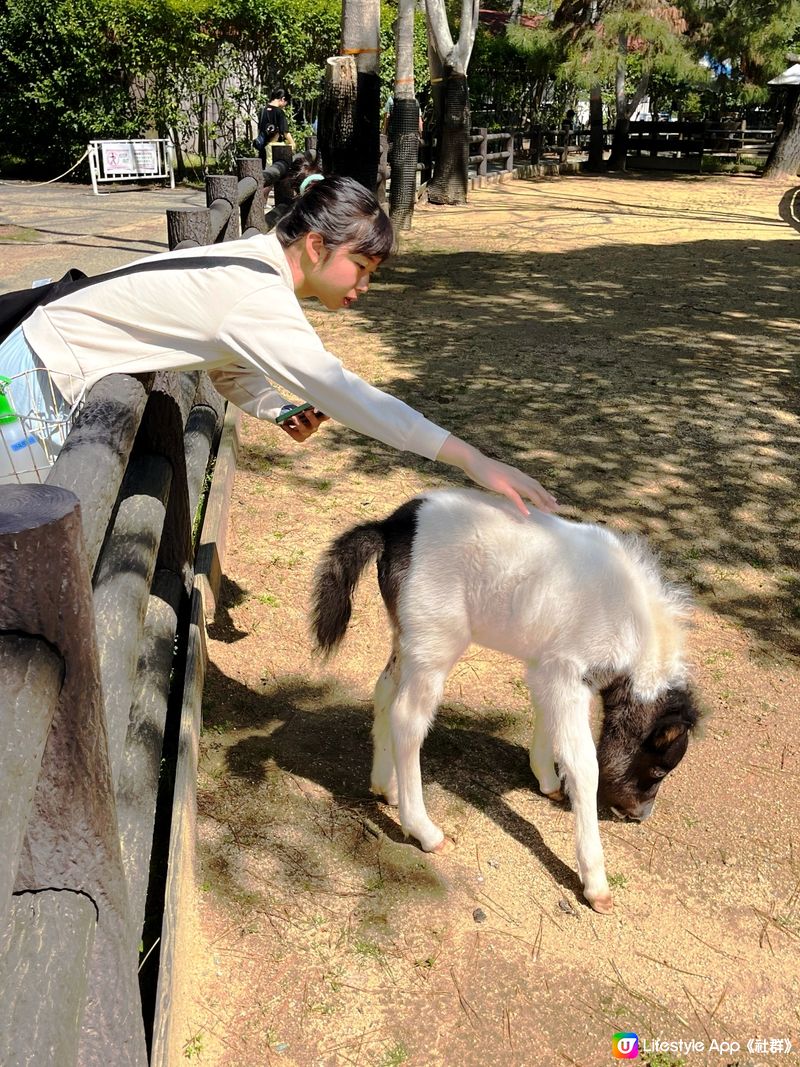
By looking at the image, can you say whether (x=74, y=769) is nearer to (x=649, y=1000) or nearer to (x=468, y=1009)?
(x=468, y=1009)

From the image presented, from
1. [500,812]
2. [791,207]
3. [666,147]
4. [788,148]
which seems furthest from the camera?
[666,147]

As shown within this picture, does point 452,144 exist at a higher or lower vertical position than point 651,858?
higher

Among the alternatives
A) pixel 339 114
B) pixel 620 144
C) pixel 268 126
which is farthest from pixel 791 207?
pixel 620 144

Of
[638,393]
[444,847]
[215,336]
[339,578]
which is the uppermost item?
[215,336]

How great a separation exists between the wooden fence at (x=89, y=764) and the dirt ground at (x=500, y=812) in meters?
0.28

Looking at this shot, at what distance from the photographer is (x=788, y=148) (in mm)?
22344

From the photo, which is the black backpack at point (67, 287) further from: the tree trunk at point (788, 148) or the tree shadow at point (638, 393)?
the tree trunk at point (788, 148)

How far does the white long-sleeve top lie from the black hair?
9cm

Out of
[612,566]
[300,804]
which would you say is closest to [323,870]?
[300,804]

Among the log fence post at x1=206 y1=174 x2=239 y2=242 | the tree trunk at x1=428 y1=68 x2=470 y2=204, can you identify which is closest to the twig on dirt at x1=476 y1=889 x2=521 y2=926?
the log fence post at x1=206 y1=174 x2=239 y2=242

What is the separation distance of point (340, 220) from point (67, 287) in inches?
29.6

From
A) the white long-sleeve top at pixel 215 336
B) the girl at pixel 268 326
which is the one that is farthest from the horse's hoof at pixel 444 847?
the white long-sleeve top at pixel 215 336

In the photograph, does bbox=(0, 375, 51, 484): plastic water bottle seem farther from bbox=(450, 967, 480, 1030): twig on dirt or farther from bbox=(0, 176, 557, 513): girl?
bbox=(450, 967, 480, 1030): twig on dirt

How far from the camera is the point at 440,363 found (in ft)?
24.7
